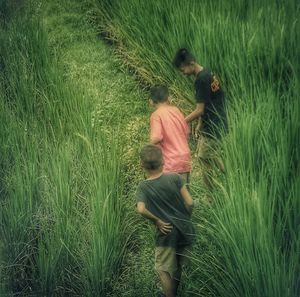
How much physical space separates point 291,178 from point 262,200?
38 centimetres

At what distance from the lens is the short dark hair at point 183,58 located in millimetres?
5742

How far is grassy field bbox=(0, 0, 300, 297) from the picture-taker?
15.1ft

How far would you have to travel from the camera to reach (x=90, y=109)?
638cm

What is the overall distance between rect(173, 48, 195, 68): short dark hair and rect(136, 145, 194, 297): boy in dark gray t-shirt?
3.82ft

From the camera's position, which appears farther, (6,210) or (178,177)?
(6,210)

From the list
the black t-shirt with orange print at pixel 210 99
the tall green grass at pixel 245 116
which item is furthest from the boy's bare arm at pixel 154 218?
the black t-shirt with orange print at pixel 210 99

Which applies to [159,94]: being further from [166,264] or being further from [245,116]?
[166,264]

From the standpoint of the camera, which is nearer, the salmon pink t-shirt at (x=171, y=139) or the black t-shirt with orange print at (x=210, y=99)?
the salmon pink t-shirt at (x=171, y=139)

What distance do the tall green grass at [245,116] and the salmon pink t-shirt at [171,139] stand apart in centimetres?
30

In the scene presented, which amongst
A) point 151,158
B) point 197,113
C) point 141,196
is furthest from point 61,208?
point 197,113

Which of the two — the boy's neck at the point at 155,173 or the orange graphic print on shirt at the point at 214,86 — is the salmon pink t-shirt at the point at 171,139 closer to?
the orange graphic print on shirt at the point at 214,86

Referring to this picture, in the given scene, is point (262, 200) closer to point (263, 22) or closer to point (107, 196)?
point (107, 196)

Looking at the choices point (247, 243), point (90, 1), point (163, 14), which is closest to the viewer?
point (247, 243)

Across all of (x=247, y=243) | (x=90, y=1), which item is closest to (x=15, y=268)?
(x=247, y=243)
